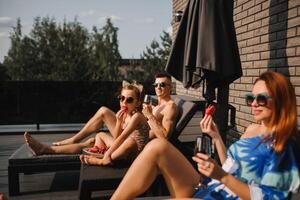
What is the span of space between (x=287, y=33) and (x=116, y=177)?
2.70 meters

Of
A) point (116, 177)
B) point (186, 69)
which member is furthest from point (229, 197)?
point (186, 69)

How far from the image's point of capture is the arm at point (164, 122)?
445 centimetres

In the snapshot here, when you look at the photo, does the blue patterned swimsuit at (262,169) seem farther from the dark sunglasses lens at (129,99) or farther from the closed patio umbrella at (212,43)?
the dark sunglasses lens at (129,99)

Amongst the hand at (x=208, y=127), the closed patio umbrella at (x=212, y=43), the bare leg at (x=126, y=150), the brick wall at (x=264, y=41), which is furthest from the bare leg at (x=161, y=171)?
the brick wall at (x=264, y=41)

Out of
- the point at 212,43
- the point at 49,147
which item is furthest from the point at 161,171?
the point at 49,147

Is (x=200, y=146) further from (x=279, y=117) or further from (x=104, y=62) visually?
(x=104, y=62)

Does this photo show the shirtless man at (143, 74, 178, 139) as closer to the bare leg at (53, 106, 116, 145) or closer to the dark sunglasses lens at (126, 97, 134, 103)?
the dark sunglasses lens at (126, 97, 134, 103)

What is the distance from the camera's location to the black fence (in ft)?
46.8

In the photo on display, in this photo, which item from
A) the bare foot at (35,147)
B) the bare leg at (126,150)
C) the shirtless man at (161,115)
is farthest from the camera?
the bare foot at (35,147)

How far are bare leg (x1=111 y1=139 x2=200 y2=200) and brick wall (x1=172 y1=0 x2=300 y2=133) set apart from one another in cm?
189

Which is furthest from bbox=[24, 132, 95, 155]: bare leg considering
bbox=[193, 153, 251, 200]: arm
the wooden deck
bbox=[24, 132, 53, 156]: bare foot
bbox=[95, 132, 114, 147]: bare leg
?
bbox=[193, 153, 251, 200]: arm

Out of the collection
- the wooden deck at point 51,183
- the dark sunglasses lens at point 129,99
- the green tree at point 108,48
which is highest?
the green tree at point 108,48

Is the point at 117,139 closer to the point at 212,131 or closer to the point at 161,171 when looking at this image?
the point at 161,171

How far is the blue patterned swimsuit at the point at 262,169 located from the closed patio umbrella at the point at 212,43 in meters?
1.66
